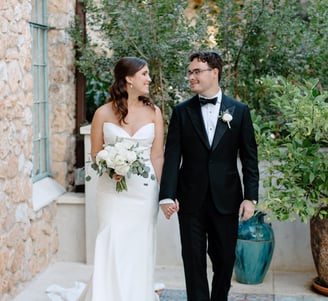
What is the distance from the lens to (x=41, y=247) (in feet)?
20.6

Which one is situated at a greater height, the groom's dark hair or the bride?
the groom's dark hair

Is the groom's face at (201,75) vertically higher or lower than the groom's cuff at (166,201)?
higher

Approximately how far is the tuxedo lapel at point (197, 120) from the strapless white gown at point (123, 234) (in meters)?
0.33

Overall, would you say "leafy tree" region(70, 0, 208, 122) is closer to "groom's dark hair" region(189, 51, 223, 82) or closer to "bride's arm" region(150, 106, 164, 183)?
"bride's arm" region(150, 106, 164, 183)

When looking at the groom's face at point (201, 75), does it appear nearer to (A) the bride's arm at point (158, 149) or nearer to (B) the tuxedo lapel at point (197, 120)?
(B) the tuxedo lapel at point (197, 120)

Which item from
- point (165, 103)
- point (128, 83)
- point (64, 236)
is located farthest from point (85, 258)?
point (128, 83)

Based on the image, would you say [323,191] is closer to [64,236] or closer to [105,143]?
[105,143]

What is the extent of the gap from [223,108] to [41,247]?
2512 mm

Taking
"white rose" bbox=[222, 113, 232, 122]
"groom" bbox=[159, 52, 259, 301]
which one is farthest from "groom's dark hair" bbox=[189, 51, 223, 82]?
"white rose" bbox=[222, 113, 232, 122]

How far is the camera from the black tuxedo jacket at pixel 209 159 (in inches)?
178

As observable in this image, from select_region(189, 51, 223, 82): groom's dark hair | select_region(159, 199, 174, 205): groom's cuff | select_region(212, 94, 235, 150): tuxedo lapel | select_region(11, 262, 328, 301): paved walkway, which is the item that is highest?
select_region(189, 51, 223, 82): groom's dark hair

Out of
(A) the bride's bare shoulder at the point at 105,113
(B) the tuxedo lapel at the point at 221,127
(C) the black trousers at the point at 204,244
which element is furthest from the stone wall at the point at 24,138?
(B) the tuxedo lapel at the point at 221,127

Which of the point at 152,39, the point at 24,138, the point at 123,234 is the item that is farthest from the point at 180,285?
the point at 152,39

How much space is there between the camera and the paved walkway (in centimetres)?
570
